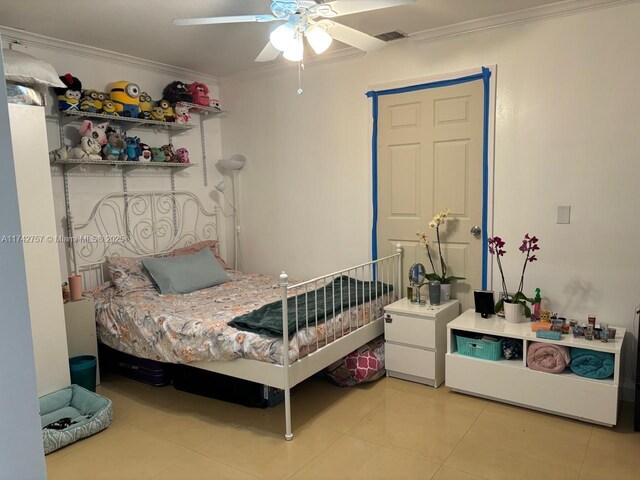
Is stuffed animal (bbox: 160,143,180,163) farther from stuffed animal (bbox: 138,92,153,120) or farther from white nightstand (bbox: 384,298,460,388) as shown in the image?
white nightstand (bbox: 384,298,460,388)

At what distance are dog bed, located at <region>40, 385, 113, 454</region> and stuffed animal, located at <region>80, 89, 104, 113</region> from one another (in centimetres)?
201

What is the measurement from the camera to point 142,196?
407 centimetres

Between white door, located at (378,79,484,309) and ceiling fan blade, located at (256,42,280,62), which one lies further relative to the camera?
white door, located at (378,79,484,309)

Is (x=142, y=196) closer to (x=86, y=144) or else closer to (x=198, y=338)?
(x=86, y=144)

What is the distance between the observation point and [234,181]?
4.67m

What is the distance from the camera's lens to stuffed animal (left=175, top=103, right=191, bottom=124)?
4109 mm

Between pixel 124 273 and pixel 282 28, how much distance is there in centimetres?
231

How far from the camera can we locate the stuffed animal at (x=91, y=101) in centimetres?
346

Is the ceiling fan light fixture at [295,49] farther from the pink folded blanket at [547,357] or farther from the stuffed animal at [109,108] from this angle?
the pink folded blanket at [547,357]

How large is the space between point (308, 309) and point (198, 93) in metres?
2.47

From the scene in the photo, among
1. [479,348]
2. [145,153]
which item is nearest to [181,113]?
[145,153]

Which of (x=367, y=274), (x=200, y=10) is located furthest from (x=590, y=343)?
(x=200, y=10)

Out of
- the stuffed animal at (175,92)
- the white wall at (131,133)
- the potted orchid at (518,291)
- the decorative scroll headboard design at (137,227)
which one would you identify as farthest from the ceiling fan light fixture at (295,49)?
the decorative scroll headboard design at (137,227)

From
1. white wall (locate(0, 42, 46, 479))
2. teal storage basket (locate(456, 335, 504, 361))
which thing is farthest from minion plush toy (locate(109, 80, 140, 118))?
white wall (locate(0, 42, 46, 479))
